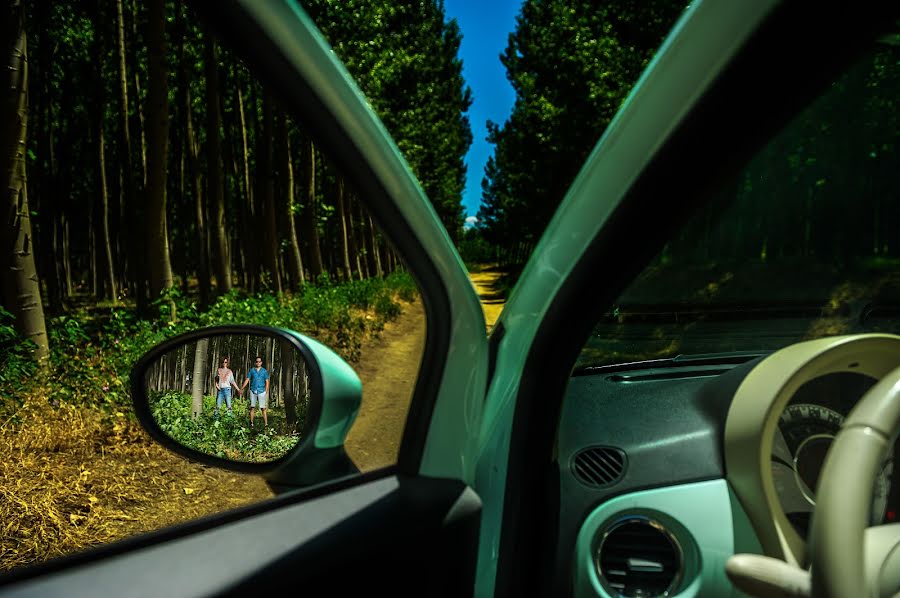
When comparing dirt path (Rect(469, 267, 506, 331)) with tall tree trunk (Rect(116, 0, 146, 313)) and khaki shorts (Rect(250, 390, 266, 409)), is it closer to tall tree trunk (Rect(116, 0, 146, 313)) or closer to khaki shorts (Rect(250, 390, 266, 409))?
khaki shorts (Rect(250, 390, 266, 409))

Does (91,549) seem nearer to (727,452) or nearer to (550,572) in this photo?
(550,572)

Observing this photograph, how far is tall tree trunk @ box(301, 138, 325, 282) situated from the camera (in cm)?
133

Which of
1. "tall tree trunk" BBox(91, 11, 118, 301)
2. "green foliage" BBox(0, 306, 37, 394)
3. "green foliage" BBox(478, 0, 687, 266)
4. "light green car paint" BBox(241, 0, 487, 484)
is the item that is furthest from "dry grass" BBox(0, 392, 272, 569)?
"green foliage" BBox(478, 0, 687, 266)

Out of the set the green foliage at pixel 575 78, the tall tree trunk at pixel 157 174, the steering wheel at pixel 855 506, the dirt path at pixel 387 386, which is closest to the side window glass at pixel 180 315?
the dirt path at pixel 387 386

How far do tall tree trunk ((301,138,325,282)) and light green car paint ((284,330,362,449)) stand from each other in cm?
33

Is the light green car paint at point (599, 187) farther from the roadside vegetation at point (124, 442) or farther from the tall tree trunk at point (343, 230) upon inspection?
the tall tree trunk at point (343, 230)

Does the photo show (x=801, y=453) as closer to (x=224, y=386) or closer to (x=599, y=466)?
(x=599, y=466)

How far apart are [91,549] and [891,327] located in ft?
5.01

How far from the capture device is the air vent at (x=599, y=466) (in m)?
1.66

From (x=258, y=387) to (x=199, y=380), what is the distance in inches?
4.4

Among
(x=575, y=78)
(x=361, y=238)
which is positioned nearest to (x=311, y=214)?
(x=361, y=238)

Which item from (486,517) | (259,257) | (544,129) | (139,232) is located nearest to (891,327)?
(486,517)

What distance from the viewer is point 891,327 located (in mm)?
1489

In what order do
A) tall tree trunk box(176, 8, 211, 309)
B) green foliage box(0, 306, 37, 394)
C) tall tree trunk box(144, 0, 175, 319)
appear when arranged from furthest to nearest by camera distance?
tall tree trunk box(144, 0, 175, 319)
green foliage box(0, 306, 37, 394)
tall tree trunk box(176, 8, 211, 309)
